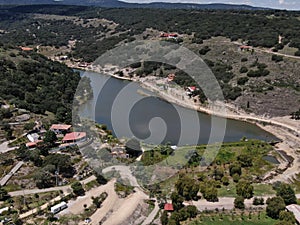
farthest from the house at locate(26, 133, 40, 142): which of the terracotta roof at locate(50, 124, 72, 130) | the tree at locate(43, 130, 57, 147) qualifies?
the terracotta roof at locate(50, 124, 72, 130)

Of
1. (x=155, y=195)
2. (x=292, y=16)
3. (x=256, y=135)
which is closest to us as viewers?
(x=155, y=195)

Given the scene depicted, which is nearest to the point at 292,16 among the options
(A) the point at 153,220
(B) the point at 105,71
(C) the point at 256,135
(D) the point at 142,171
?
(B) the point at 105,71

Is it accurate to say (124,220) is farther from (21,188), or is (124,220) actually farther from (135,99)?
(135,99)

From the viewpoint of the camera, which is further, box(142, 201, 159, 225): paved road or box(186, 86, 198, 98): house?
box(186, 86, 198, 98): house

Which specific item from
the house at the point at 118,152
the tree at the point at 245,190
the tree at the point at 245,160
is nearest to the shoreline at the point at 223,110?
the tree at the point at 245,160

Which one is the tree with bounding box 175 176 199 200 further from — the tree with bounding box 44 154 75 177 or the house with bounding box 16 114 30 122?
the house with bounding box 16 114 30 122

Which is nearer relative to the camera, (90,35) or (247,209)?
(247,209)

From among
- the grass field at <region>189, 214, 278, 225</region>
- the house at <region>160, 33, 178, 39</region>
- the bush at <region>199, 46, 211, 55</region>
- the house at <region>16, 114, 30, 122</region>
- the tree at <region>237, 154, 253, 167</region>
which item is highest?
the house at <region>160, 33, 178, 39</region>
